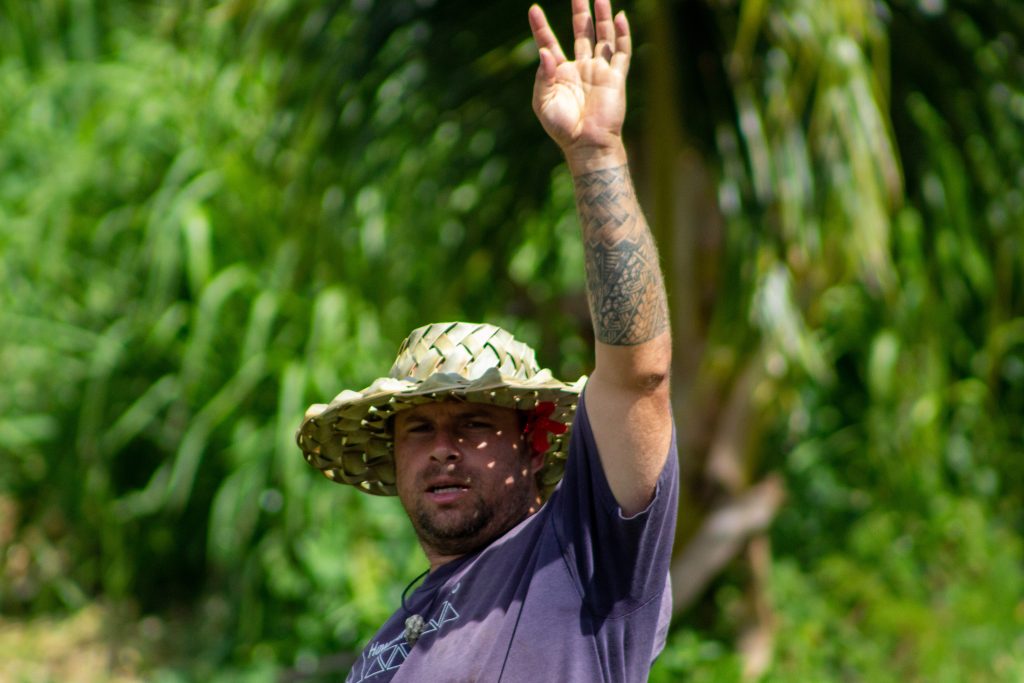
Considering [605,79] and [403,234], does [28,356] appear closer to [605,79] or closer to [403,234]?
[403,234]

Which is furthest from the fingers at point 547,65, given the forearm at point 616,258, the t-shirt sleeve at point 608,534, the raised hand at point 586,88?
the t-shirt sleeve at point 608,534

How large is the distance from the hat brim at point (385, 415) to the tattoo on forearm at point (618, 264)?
1.06 feet

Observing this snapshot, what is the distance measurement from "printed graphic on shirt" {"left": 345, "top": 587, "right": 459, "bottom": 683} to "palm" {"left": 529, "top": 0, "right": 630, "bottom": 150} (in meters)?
0.65

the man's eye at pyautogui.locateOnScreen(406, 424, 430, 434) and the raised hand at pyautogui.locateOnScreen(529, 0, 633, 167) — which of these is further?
the man's eye at pyautogui.locateOnScreen(406, 424, 430, 434)

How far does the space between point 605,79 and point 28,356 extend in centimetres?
398

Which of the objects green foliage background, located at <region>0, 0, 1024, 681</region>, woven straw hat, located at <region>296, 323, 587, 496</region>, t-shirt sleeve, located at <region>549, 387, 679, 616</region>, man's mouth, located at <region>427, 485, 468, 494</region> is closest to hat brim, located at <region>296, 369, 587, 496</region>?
woven straw hat, located at <region>296, 323, 587, 496</region>

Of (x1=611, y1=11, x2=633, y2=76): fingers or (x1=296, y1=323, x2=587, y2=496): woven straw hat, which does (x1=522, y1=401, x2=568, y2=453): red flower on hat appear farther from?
(x1=611, y1=11, x2=633, y2=76): fingers

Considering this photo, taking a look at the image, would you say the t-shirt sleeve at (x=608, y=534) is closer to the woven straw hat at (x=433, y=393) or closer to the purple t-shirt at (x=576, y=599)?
the purple t-shirt at (x=576, y=599)

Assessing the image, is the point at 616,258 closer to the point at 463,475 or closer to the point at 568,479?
the point at 568,479

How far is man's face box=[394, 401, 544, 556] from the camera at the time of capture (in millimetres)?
1892

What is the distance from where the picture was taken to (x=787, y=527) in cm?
505

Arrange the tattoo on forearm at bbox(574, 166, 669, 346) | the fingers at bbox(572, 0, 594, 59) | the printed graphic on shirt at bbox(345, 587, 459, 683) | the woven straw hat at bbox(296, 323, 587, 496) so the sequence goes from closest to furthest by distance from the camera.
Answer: the tattoo on forearm at bbox(574, 166, 669, 346)
the fingers at bbox(572, 0, 594, 59)
the printed graphic on shirt at bbox(345, 587, 459, 683)
the woven straw hat at bbox(296, 323, 587, 496)

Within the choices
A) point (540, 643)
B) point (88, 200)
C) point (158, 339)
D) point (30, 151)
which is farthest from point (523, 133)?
point (540, 643)

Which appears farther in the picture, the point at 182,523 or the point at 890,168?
the point at 182,523
